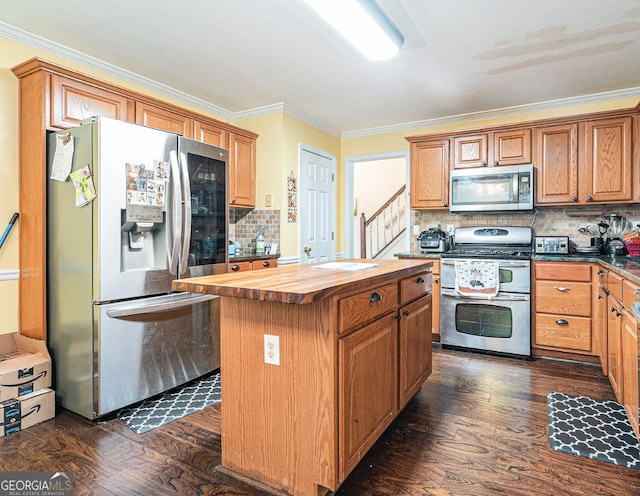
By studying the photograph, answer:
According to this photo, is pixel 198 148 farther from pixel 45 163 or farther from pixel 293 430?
pixel 293 430

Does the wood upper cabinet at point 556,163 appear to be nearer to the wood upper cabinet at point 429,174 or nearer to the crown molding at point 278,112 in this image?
the wood upper cabinet at point 429,174

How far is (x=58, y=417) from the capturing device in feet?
7.56

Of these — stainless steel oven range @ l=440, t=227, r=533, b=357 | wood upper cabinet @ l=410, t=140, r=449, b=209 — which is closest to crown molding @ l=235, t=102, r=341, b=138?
wood upper cabinet @ l=410, t=140, r=449, b=209

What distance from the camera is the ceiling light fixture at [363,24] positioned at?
6.82 feet

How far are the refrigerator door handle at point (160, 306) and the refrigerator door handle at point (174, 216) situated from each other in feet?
0.64

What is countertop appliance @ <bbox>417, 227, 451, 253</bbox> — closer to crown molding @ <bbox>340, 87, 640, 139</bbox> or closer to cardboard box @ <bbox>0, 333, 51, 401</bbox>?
crown molding @ <bbox>340, 87, 640, 139</bbox>

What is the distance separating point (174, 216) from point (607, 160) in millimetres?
3657

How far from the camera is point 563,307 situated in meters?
3.31

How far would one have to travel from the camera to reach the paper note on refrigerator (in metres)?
2.35

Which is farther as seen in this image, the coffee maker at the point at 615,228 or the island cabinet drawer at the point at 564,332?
the coffee maker at the point at 615,228

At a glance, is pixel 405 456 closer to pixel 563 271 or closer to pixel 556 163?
pixel 563 271

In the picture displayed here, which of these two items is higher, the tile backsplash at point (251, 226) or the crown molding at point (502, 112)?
the crown molding at point (502, 112)

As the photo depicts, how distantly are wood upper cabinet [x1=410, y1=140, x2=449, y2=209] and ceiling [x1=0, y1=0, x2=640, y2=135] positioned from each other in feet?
1.40

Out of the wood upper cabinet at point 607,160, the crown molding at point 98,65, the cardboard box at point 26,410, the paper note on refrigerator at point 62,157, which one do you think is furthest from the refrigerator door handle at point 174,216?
the wood upper cabinet at point 607,160
